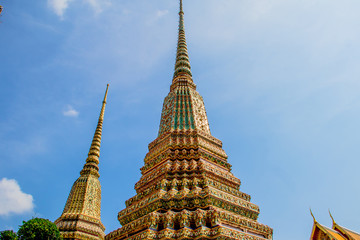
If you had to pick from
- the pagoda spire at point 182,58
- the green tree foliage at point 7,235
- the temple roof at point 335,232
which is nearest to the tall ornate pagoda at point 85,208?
the green tree foliage at point 7,235

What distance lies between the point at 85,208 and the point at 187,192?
12100 mm

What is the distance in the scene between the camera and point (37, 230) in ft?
39.1

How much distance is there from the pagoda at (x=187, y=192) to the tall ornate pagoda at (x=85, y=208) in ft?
24.9

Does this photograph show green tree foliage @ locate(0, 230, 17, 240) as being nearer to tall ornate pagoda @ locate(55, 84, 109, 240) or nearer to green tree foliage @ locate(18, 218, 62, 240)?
green tree foliage @ locate(18, 218, 62, 240)

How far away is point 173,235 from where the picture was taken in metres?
9.77

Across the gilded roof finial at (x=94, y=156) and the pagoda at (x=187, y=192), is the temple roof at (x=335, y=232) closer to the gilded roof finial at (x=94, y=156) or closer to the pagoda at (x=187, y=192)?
the pagoda at (x=187, y=192)

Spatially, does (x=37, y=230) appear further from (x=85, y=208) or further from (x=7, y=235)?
(x=85, y=208)

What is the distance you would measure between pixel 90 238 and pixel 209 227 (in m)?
11.9

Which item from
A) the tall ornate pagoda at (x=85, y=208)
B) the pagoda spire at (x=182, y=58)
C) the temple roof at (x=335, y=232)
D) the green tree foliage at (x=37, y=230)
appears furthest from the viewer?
the pagoda spire at (x=182, y=58)

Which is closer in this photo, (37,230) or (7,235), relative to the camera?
(7,235)

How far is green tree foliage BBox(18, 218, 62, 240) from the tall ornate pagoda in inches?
217

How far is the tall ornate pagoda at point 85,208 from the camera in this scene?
18828 millimetres

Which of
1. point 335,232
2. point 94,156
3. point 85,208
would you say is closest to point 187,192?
point 335,232

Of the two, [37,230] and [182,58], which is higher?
[182,58]
